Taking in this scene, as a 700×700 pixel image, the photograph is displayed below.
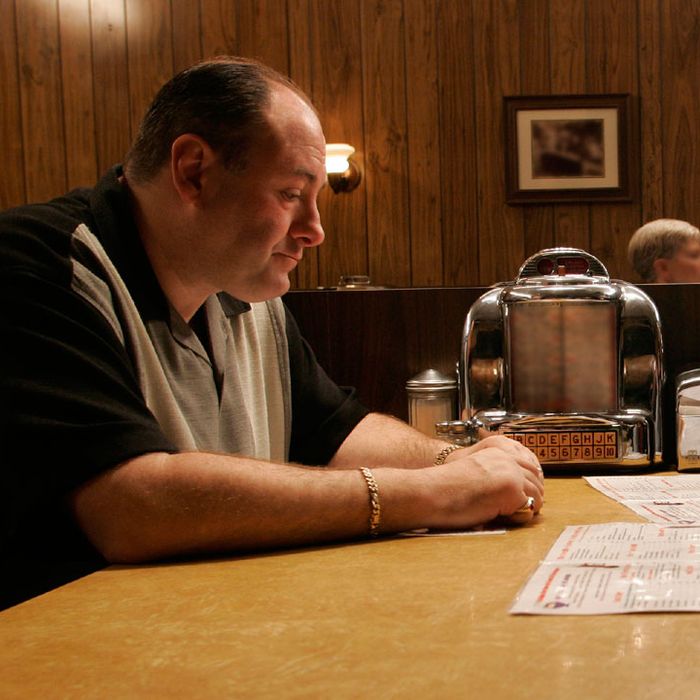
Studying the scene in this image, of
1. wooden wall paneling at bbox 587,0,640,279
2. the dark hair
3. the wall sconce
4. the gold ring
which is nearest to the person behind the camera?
the gold ring

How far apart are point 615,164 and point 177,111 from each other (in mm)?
3610

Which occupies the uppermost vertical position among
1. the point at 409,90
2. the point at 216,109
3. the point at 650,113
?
the point at 409,90

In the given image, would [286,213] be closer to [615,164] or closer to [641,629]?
[641,629]

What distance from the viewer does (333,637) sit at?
0.71 metres

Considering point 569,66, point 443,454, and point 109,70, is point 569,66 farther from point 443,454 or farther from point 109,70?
point 443,454

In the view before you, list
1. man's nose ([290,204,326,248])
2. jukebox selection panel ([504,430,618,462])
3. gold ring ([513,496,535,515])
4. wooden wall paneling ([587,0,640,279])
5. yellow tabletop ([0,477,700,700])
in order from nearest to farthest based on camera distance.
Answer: yellow tabletop ([0,477,700,700])
gold ring ([513,496,535,515])
man's nose ([290,204,326,248])
jukebox selection panel ([504,430,618,462])
wooden wall paneling ([587,0,640,279])

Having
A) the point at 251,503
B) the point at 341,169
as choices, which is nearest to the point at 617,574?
the point at 251,503

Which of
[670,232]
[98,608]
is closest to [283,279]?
[98,608]

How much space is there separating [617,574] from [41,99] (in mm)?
4407

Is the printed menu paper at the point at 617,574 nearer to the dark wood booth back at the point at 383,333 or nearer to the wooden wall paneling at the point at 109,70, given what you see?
the dark wood booth back at the point at 383,333

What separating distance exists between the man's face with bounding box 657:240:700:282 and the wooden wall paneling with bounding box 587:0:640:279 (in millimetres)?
1035

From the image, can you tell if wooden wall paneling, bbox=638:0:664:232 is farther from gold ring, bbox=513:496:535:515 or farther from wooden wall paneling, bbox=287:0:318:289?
gold ring, bbox=513:496:535:515

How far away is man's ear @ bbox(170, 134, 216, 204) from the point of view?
1.26m

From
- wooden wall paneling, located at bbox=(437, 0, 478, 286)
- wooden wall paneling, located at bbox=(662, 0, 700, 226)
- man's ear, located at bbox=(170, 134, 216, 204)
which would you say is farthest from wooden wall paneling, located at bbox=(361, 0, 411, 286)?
man's ear, located at bbox=(170, 134, 216, 204)
